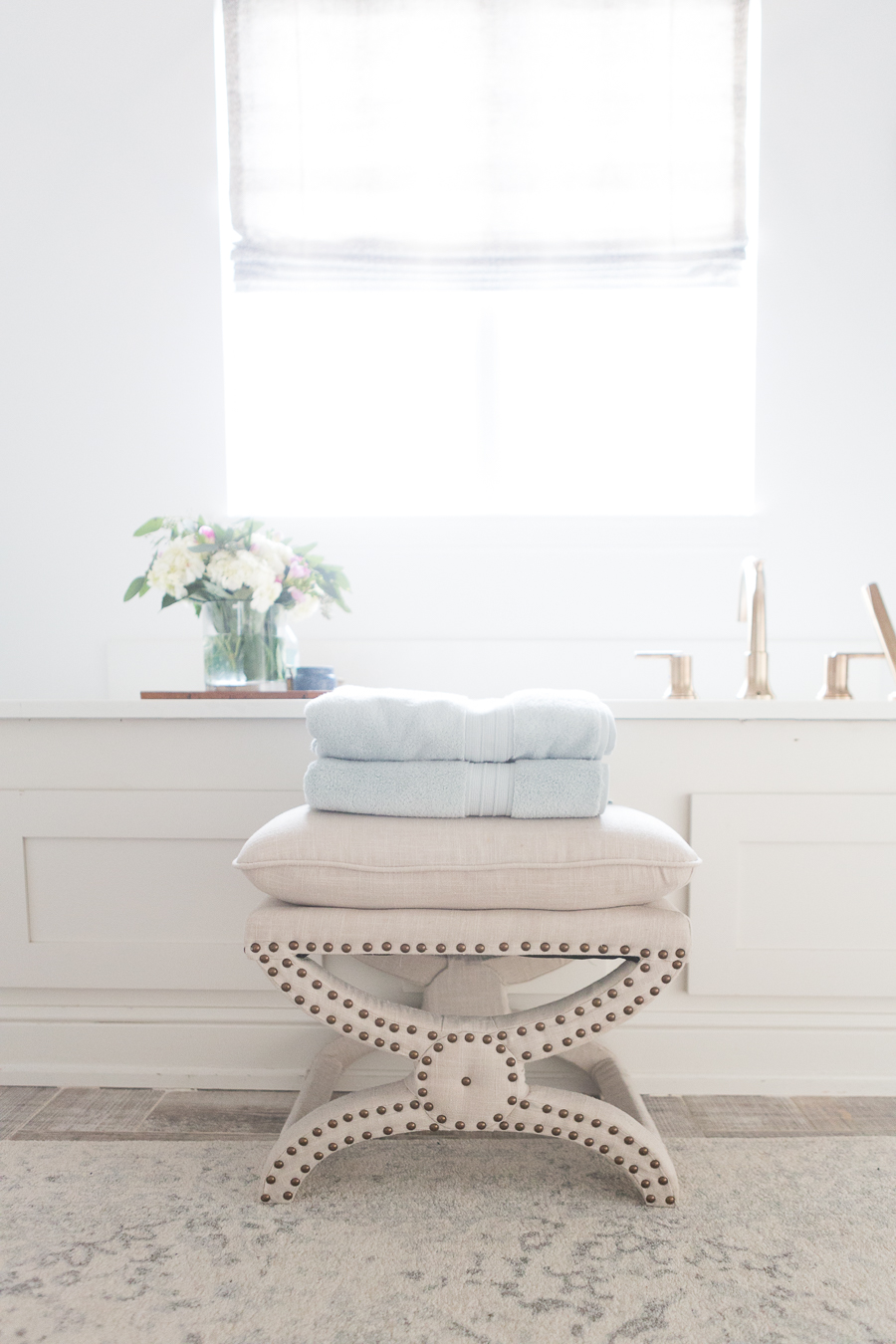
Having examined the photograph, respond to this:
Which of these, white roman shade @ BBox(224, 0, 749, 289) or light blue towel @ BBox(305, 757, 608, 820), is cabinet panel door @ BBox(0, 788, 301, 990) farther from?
white roman shade @ BBox(224, 0, 749, 289)

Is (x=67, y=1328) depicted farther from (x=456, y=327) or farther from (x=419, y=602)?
(x=456, y=327)

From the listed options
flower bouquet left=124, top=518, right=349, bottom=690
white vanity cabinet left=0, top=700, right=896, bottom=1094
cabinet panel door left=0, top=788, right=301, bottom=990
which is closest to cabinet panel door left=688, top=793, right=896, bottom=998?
white vanity cabinet left=0, top=700, right=896, bottom=1094

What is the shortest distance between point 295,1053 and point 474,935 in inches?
22.9

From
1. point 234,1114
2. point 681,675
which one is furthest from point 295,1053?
point 681,675

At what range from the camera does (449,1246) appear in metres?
1.02

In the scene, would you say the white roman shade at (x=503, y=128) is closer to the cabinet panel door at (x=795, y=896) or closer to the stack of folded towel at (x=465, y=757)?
the cabinet panel door at (x=795, y=896)

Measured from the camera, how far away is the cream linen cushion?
1.04 metres

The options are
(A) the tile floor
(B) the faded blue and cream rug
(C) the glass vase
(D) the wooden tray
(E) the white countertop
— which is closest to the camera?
(B) the faded blue and cream rug

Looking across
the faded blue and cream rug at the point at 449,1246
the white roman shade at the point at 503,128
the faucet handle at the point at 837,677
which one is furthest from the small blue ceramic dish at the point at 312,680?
the white roman shade at the point at 503,128

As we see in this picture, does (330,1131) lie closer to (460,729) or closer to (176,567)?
(460,729)

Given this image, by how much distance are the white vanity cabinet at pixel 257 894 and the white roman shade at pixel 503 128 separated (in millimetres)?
1380

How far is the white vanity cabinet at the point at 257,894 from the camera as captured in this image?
4.66ft

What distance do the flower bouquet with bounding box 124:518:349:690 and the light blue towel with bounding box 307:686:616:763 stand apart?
559 millimetres

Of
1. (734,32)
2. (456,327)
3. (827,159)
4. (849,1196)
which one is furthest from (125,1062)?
(734,32)
